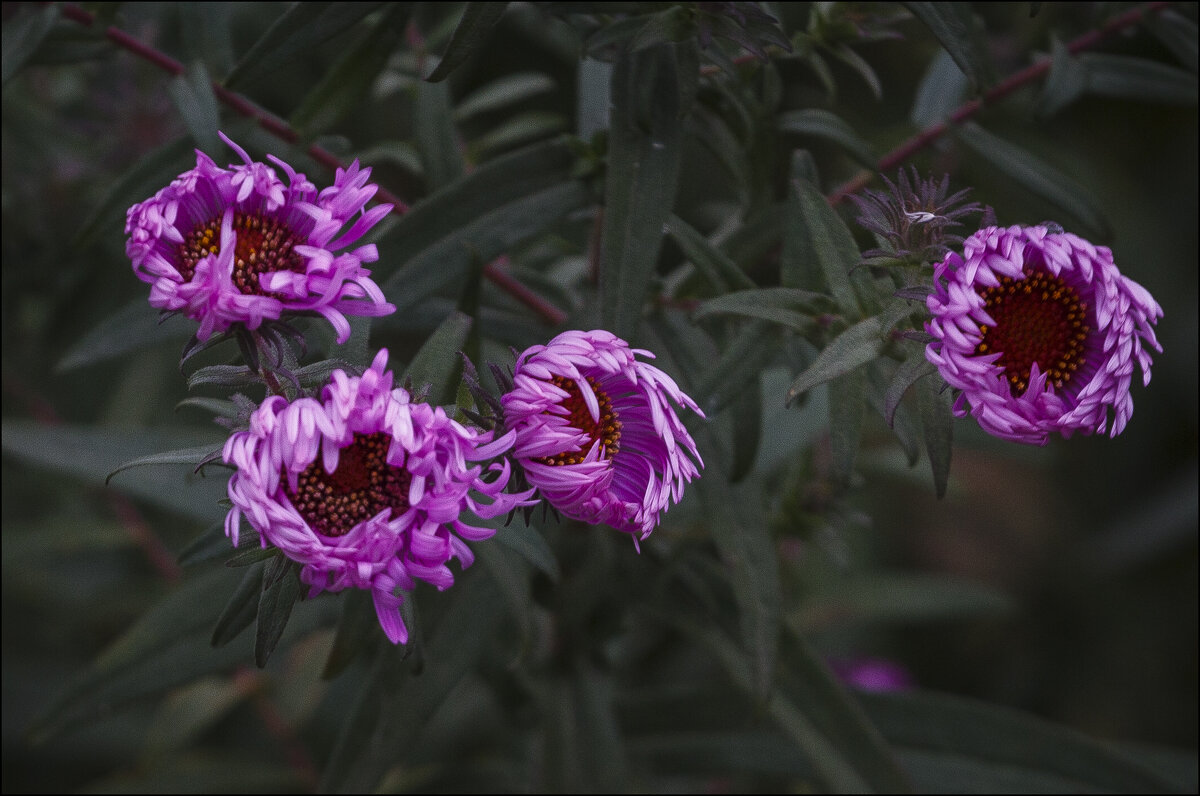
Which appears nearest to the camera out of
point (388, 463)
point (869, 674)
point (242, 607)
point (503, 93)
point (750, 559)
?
point (388, 463)

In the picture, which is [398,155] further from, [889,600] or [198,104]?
[889,600]

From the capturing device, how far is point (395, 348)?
3.02ft

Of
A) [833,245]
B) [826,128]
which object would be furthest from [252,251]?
[826,128]

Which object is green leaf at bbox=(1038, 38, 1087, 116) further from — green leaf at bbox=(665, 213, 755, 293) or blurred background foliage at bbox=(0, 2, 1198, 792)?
green leaf at bbox=(665, 213, 755, 293)

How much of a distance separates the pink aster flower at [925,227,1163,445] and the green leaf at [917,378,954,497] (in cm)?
1

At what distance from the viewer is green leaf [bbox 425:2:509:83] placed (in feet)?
2.12

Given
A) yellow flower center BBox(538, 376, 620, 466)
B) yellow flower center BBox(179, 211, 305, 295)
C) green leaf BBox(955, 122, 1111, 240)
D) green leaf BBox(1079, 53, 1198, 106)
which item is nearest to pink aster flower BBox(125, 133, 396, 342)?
yellow flower center BBox(179, 211, 305, 295)

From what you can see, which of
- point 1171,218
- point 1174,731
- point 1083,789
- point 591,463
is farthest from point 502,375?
point 1171,218

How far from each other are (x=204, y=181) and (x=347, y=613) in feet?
1.05

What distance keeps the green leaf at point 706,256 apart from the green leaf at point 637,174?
0.03m

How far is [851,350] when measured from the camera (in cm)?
59

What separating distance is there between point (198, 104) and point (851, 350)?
0.56m

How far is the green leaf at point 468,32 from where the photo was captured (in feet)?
2.12

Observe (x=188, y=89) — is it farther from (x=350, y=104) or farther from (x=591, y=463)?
(x=591, y=463)
